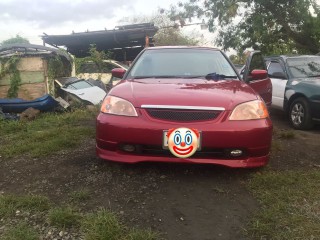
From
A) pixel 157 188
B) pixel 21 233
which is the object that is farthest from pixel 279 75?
pixel 21 233

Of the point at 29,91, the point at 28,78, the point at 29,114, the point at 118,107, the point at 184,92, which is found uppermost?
the point at 184,92

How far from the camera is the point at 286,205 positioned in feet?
9.69

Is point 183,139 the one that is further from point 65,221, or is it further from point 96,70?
point 96,70

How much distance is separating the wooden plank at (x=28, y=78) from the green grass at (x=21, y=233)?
6361 millimetres

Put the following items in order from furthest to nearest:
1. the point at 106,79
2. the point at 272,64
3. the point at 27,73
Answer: the point at 106,79 < the point at 27,73 < the point at 272,64

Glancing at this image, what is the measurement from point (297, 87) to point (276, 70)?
0.98 metres

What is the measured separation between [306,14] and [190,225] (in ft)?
50.4

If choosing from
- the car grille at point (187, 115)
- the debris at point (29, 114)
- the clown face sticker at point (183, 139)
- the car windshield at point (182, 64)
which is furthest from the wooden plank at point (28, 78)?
the clown face sticker at point (183, 139)

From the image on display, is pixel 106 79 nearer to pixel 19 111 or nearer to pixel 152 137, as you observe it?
pixel 19 111

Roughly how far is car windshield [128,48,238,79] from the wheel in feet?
7.68

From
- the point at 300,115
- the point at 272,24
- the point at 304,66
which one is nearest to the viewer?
the point at 300,115

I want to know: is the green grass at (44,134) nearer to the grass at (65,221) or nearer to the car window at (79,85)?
the grass at (65,221)

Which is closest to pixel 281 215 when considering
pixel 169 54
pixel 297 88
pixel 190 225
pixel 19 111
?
pixel 190 225

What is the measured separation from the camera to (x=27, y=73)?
844cm
